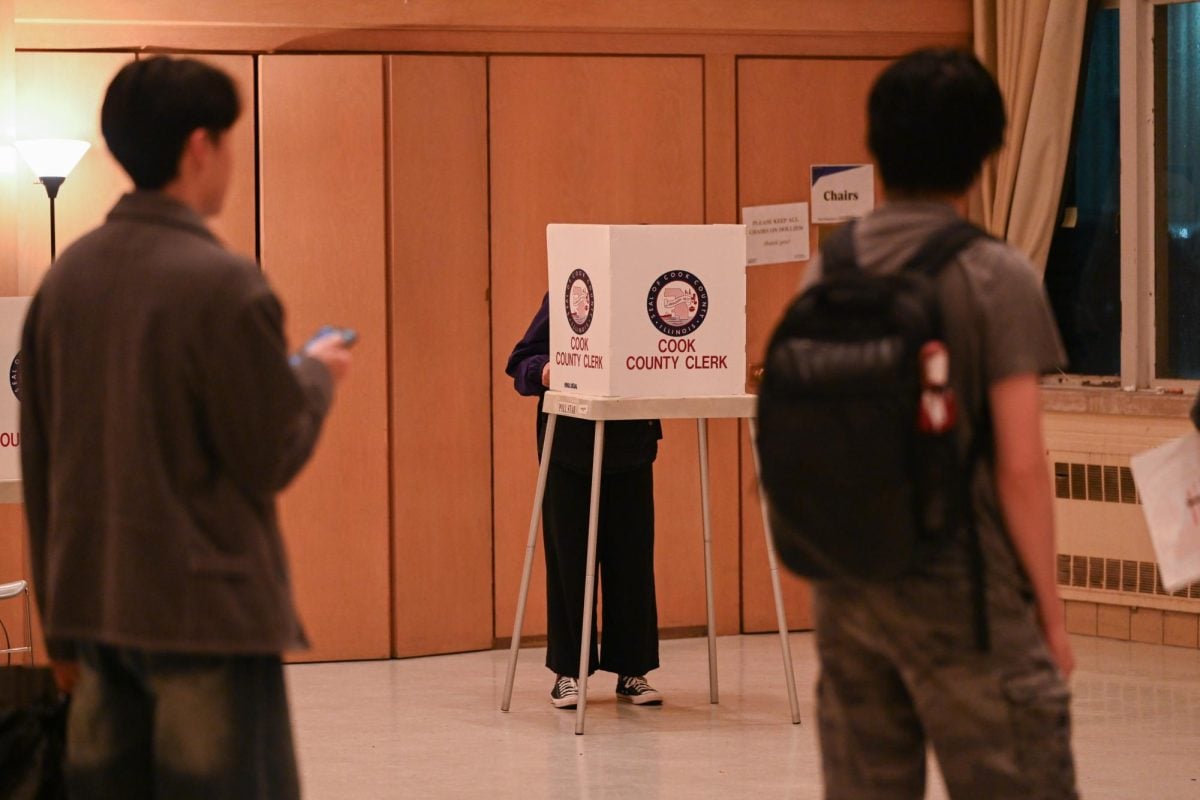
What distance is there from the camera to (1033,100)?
597 centimetres

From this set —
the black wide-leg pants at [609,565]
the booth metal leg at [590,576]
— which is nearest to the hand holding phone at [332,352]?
the booth metal leg at [590,576]

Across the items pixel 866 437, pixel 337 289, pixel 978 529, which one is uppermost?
pixel 337 289

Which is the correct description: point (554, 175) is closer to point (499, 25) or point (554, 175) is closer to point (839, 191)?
point (499, 25)

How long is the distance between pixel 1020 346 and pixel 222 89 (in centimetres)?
102

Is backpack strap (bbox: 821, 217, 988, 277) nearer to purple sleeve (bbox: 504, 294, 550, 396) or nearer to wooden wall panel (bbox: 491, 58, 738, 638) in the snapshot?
purple sleeve (bbox: 504, 294, 550, 396)

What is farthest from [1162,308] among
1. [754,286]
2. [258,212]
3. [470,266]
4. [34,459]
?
[34,459]

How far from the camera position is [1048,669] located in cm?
188

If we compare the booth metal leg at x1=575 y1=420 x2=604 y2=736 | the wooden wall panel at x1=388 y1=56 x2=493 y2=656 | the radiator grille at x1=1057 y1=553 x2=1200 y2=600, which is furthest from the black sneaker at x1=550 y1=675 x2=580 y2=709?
the radiator grille at x1=1057 y1=553 x2=1200 y2=600

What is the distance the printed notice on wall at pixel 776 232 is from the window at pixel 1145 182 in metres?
1.16

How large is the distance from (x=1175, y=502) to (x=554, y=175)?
3689mm

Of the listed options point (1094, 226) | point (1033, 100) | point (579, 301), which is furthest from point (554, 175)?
point (1094, 226)

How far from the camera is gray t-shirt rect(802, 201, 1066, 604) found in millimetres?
1852

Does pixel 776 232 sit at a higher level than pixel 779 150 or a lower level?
lower

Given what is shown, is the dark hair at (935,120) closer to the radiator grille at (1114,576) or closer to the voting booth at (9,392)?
the voting booth at (9,392)
